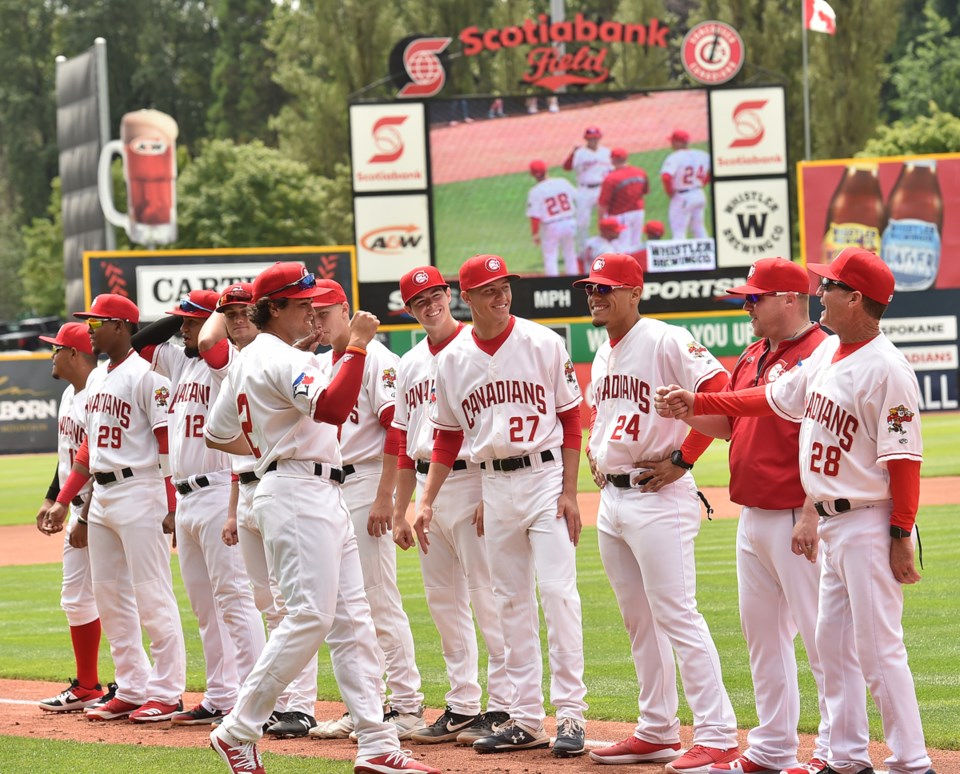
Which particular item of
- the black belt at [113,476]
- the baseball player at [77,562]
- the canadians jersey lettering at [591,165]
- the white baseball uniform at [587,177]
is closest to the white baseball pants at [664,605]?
the black belt at [113,476]

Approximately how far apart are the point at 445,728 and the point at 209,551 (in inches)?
60.7

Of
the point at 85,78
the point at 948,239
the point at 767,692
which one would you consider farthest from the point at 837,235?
the point at 767,692

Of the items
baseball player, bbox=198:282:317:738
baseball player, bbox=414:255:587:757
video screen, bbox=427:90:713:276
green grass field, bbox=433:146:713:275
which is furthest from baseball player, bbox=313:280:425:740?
green grass field, bbox=433:146:713:275

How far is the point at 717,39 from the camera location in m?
27.5

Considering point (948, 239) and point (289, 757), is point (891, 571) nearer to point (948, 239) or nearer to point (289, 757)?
point (289, 757)

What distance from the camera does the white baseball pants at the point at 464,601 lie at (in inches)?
279

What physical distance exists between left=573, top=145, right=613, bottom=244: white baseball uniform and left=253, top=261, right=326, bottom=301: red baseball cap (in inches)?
838

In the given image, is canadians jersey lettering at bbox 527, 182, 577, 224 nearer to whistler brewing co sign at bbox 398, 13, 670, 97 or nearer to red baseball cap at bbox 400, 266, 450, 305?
whistler brewing co sign at bbox 398, 13, 670, 97

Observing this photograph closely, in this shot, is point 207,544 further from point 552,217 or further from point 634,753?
point 552,217

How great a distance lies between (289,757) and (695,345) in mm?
2596

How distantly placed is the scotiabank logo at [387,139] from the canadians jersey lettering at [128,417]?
1881 centimetres

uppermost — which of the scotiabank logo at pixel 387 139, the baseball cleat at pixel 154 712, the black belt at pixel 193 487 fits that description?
the scotiabank logo at pixel 387 139

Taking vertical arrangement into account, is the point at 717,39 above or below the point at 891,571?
above

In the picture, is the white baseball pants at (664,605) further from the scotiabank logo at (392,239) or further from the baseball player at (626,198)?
the baseball player at (626,198)
